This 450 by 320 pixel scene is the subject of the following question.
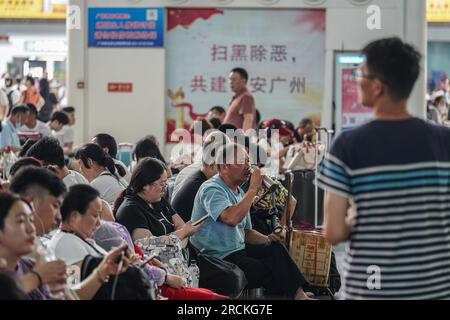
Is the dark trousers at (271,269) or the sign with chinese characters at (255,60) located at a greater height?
the sign with chinese characters at (255,60)

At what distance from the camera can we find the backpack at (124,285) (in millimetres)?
5582

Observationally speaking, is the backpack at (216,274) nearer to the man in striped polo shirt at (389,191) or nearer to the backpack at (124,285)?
the backpack at (124,285)

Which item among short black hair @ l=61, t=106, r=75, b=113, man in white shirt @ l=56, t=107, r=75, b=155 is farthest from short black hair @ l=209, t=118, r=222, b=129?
short black hair @ l=61, t=106, r=75, b=113

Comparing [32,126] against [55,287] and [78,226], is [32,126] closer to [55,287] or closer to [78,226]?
[78,226]

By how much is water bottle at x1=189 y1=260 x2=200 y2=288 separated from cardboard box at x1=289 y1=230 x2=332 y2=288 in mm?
1428

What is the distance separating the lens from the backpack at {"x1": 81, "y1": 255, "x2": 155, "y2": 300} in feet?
18.3

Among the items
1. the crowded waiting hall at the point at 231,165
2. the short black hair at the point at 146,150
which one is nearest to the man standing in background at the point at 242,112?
the crowded waiting hall at the point at 231,165

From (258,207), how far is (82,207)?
3.67 m

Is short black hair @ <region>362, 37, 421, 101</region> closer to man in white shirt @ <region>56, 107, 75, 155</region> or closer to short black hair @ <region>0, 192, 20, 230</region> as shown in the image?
short black hair @ <region>0, 192, 20, 230</region>

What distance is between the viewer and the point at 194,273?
8.00 meters

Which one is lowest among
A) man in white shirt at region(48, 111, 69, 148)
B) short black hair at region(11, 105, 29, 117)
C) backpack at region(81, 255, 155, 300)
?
backpack at region(81, 255, 155, 300)

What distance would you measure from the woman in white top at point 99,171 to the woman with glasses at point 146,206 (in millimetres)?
1118

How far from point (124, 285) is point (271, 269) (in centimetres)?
330
